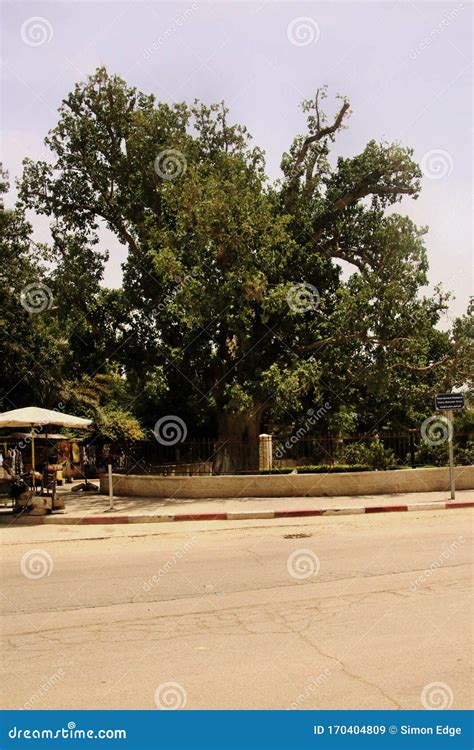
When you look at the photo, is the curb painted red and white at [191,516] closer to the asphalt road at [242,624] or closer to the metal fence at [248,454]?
the asphalt road at [242,624]

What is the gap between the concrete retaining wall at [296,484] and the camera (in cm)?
1892

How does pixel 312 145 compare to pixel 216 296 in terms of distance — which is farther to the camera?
pixel 312 145

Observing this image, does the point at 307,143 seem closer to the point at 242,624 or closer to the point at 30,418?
the point at 30,418

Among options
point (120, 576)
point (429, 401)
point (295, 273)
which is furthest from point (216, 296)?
point (120, 576)

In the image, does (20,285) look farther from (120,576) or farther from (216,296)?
(120,576)

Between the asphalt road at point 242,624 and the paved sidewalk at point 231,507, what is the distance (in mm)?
3687

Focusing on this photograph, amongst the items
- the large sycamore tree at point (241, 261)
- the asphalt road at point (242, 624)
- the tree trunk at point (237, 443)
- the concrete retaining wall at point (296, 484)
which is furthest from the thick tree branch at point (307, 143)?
the asphalt road at point (242, 624)

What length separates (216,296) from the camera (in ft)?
68.0

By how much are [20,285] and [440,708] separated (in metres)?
21.6

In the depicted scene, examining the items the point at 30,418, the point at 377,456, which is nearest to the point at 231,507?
the point at 30,418

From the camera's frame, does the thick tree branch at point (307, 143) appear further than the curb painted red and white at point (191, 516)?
Yes

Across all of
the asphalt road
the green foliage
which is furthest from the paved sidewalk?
the asphalt road

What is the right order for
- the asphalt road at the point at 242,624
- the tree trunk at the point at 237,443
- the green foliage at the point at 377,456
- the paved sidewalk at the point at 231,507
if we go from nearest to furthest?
the asphalt road at the point at 242,624
the paved sidewalk at the point at 231,507
the green foliage at the point at 377,456
the tree trunk at the point at 237,443

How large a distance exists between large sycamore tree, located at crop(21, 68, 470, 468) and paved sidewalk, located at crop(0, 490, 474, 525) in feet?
13.0
